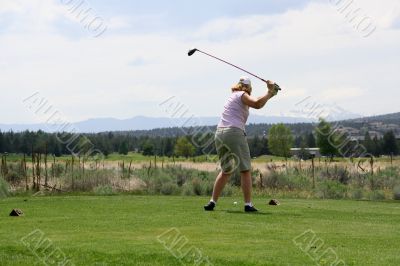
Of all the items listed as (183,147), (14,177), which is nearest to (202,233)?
(14,177)

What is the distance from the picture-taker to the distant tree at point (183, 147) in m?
117

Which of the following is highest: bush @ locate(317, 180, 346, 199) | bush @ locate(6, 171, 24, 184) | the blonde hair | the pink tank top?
the blonde hair

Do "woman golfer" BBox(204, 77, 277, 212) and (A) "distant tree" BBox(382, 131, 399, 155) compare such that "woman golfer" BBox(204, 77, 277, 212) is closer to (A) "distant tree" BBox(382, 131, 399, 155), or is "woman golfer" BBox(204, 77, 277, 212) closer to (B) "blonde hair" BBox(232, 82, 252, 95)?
(B) "blonde hair" BBox(232, 82, 252, 95)

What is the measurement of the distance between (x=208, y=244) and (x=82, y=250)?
3.58ft

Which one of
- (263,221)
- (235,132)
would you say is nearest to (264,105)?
(235,132)

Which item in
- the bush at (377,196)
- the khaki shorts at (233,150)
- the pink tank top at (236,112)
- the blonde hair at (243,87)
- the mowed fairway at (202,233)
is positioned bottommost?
the bush at (377,196)

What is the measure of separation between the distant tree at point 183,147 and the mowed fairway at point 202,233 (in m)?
107

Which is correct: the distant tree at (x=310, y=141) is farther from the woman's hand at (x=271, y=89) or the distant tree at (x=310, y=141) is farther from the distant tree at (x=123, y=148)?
the woman's hand at (x=271, y=89)

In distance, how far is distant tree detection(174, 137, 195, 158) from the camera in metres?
117

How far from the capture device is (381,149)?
98625 millimetres

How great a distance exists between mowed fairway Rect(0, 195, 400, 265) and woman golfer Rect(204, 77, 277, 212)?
430mm

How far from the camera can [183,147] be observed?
387 feet

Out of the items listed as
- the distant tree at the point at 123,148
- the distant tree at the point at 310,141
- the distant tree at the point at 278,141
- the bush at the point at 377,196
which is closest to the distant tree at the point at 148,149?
the distant tree at the point at 123,148

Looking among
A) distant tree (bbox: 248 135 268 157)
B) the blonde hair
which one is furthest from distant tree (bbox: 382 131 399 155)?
the blonde hair
